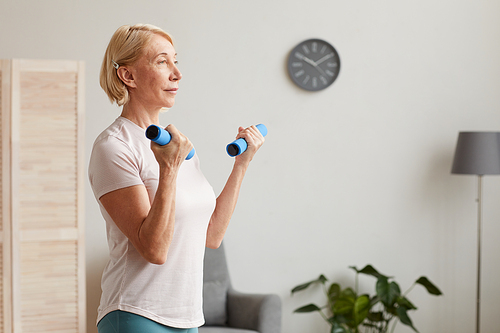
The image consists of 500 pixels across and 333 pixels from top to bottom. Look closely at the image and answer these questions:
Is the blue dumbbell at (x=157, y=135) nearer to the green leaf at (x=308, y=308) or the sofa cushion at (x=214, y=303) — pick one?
the sofa cushion at (x=214, y=303)

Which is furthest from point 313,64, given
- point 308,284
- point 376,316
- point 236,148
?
point 236,148

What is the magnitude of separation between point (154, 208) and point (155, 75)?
325mm

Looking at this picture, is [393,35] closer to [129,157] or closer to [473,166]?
[473,166]

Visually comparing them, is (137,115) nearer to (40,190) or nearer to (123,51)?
(123,51)

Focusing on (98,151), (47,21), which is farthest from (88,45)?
(98,151)

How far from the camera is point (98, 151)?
934 millimetres

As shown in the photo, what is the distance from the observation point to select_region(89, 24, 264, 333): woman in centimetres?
89

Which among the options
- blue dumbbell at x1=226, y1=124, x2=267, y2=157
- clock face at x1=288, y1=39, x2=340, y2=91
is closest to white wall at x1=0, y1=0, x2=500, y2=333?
clock face at x1=288, y1=39, x2=340, y2=91

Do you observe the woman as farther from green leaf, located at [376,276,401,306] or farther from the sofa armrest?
green leaf, located at [376,276,401,306]

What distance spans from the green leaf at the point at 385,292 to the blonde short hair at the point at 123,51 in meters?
2.28

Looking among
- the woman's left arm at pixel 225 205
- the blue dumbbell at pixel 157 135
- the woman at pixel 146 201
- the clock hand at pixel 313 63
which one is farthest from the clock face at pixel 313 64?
the blue dumbbell at pixel 157 135

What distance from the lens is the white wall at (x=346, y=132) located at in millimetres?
3023

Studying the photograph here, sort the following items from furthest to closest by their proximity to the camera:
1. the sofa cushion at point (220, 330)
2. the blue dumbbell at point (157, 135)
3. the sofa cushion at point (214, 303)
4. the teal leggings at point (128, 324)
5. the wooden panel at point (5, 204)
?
the sofa cushion at point (214, 303) → the sofa cushion at point (220, 330) → the wooden panel at point (5, 204) → the teal leggings at point (128, 324) → the blue dumbbell at point (157, 135)

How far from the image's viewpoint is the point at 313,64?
10.2 ft
